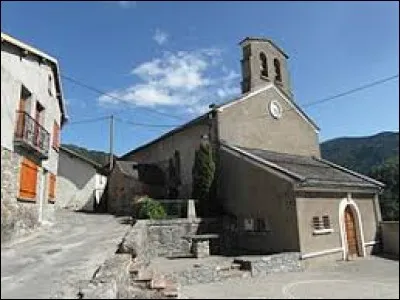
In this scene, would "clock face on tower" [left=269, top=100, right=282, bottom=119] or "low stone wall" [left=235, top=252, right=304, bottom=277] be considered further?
"clock face on tower" [left=269, top=100, right=282, bottom=119]

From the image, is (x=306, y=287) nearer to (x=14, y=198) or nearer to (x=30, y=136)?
(x=14, y=198)

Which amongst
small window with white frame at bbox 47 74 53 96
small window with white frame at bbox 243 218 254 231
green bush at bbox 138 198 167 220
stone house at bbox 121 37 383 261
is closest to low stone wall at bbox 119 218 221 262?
green bush at bbox 138 198 167 220

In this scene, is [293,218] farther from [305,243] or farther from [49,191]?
[49,191]

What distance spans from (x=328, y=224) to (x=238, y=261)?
19.0ft

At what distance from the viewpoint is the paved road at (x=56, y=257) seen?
6.56 metres

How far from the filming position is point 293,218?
1745cm

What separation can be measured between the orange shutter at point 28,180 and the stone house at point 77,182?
15.8 meters

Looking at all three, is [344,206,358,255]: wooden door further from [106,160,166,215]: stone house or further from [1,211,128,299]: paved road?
[106,160,166,215]: stone house

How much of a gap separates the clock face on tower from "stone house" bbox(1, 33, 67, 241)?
12610 mm

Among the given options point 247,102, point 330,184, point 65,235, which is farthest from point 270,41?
point 65,235

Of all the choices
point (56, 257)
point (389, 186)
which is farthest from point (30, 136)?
point (389, 186)

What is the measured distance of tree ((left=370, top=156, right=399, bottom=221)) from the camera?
42.0 metres

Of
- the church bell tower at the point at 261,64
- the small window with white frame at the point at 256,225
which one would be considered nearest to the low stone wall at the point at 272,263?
the small window with white frame at the point at 256,225

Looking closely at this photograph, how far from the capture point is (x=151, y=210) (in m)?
19.9
